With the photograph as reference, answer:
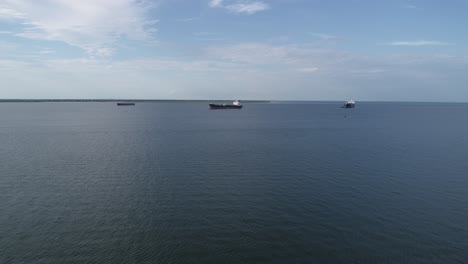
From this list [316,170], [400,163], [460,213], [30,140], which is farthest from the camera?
[30,140]

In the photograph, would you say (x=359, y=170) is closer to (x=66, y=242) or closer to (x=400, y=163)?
(x=400, y=163)

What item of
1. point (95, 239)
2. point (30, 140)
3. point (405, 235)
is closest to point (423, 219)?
point (405, 235)

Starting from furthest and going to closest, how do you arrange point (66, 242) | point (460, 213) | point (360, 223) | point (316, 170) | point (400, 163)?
point (400, 163) < point (316, 170) < point (460, 213) < point (360, 223) < point (66, 242)

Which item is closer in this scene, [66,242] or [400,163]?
[66,242]

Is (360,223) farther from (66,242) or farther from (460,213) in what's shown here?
(66,242)

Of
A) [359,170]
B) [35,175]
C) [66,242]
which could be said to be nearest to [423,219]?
[359,170]

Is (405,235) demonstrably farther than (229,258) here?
Yes

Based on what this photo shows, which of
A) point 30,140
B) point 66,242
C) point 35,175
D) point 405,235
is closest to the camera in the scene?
point 66,242

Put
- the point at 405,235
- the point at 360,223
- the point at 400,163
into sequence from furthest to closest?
the point at 400,163 → the point at 360,223 → the point at 405,235
